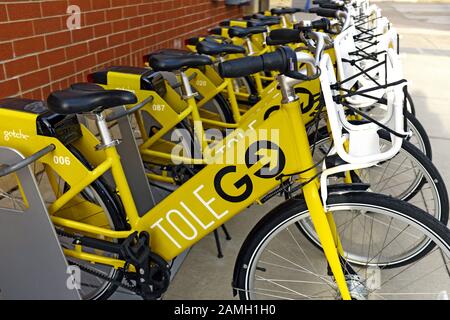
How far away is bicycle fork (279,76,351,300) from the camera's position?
142cm

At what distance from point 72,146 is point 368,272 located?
137 cm

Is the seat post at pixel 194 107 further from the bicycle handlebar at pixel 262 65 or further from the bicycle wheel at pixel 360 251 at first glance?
the bicycle handlebar at pixel 262 65

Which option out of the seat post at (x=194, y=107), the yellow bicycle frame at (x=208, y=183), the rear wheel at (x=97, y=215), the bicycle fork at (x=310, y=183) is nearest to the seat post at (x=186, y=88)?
the seat post at (x=194, y=107)

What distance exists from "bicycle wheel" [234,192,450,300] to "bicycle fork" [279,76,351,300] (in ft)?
0.14

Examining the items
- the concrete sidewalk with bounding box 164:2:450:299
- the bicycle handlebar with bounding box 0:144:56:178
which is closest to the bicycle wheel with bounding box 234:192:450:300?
the concrete sidewalk with bounding box 164:2:450:299

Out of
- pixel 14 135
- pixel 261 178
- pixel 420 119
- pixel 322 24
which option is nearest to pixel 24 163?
pixel 14 135

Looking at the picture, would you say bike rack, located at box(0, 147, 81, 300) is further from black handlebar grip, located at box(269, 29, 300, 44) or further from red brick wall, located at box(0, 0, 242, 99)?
black handlebar grip, located at box(269, 29, 300, 44)

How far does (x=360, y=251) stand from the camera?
217 cm

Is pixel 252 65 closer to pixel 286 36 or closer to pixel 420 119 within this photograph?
pixel 286 36

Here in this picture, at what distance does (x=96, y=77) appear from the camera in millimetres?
2375

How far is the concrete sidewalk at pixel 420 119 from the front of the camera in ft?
6.95

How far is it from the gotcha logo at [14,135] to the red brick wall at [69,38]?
762 mm

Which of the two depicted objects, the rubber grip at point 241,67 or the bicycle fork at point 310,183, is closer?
the rubber grip at point 241,67

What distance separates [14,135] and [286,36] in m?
1.08
